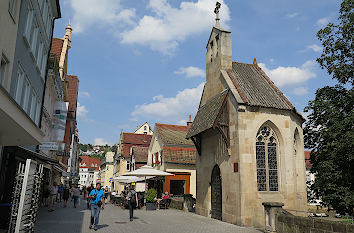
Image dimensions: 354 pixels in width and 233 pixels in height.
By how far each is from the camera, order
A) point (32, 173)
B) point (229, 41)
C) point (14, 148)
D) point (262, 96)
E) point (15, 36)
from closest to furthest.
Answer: point (32, 173), point (15, 36), point (14, 148), point (262, 96), point (229, 41)

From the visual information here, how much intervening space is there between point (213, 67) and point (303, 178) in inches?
342

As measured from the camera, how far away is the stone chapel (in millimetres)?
14836

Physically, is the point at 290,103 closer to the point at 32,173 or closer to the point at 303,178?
the point at 303,178

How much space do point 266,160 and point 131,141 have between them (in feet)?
135

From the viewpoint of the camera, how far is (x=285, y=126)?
16344 millimetres

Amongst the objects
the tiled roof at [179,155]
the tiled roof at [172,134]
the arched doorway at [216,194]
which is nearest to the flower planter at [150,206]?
the arched doorway at [216,194]

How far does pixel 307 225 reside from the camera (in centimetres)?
994

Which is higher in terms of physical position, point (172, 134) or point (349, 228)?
point (172, 134)

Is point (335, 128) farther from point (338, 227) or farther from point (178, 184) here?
point (178, 184)

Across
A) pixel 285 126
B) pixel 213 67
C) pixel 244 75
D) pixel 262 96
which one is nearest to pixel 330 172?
pixel 285 126

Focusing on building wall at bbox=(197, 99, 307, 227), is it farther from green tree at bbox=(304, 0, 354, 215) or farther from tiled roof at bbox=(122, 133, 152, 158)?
tiled roof at bbox=(122, 133, 152, 158)

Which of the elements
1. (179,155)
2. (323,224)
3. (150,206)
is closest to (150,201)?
(150,206)

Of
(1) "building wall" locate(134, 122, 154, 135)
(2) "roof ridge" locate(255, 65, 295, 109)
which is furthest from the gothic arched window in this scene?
(1) "building wall" locate(134, 122, 154, 135)

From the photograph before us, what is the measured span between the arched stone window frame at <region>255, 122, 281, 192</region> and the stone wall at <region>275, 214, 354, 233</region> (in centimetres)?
402
